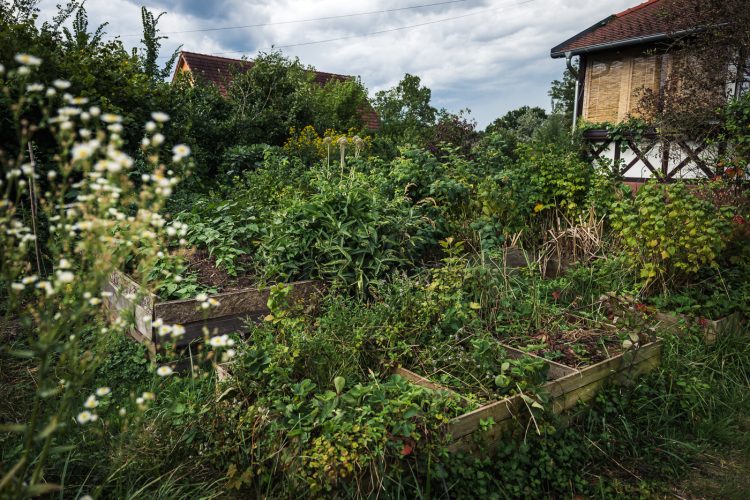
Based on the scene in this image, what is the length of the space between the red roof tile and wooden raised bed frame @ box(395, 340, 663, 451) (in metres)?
10.8

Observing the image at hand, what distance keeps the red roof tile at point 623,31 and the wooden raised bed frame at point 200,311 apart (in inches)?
452

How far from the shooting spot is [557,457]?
2559mm

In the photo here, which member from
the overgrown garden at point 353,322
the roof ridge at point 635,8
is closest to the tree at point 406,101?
the roof ridge at point 635,8

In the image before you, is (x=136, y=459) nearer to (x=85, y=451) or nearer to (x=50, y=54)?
(x=85, y=451)

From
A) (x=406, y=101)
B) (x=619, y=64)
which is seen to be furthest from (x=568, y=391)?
(x=406, y=101)

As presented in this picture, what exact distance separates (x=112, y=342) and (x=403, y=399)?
128cm

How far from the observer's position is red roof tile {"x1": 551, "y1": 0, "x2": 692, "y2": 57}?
1211 centimetres

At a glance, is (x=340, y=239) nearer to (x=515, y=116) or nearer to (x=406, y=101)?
(x=406, y=101)

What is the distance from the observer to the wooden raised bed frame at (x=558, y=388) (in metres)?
2.35

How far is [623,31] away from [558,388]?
13.0 m

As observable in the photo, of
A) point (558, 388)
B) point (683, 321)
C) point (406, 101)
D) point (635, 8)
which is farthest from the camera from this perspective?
point (406, 101)

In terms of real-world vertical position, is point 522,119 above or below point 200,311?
above

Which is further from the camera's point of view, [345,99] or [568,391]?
[345,99]

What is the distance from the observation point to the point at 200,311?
11.1ft
